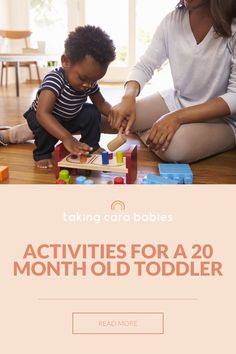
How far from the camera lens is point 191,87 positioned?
1363mm

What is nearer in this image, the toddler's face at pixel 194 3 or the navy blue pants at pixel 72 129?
the toddler's face at pixel 194 3

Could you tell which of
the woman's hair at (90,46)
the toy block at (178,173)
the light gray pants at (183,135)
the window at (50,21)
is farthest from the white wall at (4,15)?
the toy block at (178,173)

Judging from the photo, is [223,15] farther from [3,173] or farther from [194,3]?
[3,173]

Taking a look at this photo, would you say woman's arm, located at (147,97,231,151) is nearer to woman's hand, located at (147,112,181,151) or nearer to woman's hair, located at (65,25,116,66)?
woman's hand, located at (147,112,181,151)

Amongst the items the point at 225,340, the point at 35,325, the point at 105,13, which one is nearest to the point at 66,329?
the point at 35,325

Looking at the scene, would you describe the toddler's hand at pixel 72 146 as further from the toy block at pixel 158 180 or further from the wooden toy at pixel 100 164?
the toy block at pixel 158 180

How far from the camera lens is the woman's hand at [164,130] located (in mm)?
1199

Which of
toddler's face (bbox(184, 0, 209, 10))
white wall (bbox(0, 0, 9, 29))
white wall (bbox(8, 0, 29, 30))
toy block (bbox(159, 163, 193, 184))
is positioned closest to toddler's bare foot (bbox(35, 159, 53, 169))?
toy block (bbox(159, 163, 193, 184))

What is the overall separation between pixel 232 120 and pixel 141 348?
1076 millimetres

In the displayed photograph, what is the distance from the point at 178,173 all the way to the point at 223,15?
1.58 ft

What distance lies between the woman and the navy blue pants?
0.15m

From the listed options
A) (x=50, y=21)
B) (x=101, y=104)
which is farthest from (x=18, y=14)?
(x=101, y=104)

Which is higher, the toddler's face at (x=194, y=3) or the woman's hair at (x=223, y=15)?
the toddler's face at (x=194, y=3)

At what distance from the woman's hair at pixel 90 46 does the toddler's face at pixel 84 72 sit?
0.04 feet
